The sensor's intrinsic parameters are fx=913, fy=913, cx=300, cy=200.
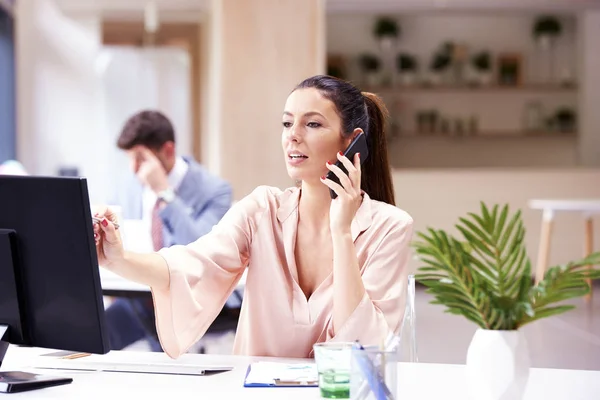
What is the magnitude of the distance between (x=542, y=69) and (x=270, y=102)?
16.1 ft

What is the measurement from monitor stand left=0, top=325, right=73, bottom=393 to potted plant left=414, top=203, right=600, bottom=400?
752 millimetres

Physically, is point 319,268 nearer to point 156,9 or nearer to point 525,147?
point 156,9

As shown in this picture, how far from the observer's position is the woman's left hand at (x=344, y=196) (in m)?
2.12

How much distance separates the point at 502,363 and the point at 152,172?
3215 millimetres

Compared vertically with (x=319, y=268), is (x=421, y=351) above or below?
below

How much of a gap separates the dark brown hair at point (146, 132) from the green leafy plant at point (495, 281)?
3.24 meters

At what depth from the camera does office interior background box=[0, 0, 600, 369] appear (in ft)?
29.7

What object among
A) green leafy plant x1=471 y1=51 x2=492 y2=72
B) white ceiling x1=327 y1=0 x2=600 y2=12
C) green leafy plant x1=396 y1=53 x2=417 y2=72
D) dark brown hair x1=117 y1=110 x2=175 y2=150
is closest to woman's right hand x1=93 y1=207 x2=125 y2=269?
dark brown hair x1=117 y1=110 x2=175 y2=150

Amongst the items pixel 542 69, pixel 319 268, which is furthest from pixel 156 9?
pixel 319 268

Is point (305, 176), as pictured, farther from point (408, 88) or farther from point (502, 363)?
point (408, 88)

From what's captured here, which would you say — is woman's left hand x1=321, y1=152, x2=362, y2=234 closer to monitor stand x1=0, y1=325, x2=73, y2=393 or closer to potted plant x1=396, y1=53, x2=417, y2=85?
monitor stand x1=0, y1=325, x2=73, y2=393

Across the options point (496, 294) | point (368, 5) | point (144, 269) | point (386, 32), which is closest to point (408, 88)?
point (386, 32)

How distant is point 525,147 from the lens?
445 inches

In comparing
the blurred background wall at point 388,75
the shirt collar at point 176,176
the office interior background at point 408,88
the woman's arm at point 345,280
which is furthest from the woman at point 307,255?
the blurred background wall at point 388,75
